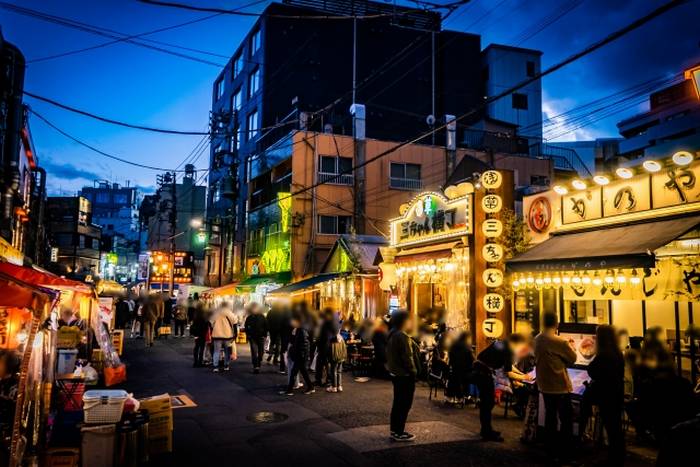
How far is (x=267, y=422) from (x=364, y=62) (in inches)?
1279

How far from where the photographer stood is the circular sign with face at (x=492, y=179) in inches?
537

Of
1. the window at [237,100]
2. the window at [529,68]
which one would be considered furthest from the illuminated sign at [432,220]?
the window at [237,100]

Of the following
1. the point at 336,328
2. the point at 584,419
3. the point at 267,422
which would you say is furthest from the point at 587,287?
the point at 267,422

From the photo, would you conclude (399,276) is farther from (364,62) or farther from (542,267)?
(364,62)

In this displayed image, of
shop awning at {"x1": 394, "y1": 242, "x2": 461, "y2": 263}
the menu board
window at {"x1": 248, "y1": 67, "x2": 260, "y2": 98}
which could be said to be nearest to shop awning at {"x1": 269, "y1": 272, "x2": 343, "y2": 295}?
shop awning at {"x1": 394, "y1": 242, "x2": 461, "y2": 263}

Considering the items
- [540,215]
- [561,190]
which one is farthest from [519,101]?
[561,190]

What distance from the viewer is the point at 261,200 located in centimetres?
3688

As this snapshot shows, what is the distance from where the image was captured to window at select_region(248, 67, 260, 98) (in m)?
37.7

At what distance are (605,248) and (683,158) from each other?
2.16 m

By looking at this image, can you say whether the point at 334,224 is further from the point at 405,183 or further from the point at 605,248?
the point at 605,248

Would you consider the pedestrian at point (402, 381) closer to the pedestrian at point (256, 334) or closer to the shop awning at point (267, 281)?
the pedestrian at point (256, 334)

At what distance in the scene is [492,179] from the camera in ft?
44.8

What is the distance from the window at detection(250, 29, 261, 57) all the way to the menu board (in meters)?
33.8

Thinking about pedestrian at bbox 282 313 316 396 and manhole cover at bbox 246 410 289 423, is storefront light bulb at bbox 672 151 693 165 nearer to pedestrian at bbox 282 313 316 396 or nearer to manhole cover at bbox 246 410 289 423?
pedestrian at bbox 282 313 316 396
